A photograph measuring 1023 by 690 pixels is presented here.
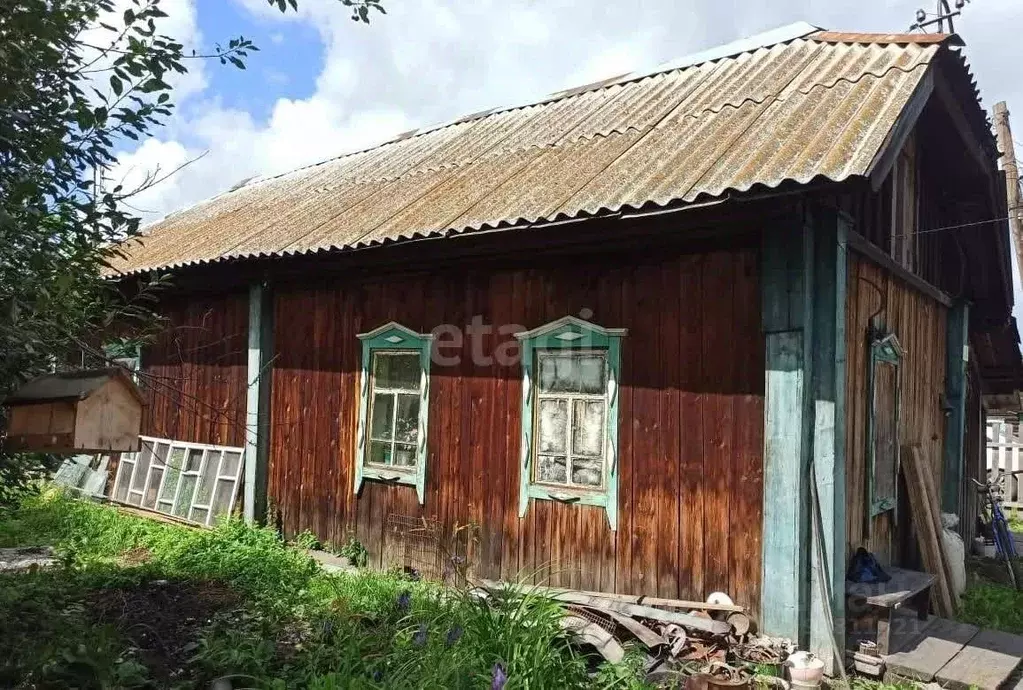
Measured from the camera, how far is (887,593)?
192 inches

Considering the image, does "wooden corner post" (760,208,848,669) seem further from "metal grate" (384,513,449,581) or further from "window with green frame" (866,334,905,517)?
"metal grate" (384,513,449,581)

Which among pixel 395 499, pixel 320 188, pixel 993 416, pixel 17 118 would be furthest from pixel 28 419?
pixel 993 416

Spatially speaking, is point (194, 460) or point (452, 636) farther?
point (194, 460)

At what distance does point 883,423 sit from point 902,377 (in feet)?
2.41

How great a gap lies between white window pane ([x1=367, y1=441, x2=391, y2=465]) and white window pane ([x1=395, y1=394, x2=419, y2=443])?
168mm

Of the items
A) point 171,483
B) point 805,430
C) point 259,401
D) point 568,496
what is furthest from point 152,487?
point 805,430

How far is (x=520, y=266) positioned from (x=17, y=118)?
12.9 ft

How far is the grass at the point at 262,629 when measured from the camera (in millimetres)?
3682

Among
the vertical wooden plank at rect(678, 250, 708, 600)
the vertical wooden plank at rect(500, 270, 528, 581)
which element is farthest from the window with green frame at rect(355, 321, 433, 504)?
the vertical wooden plank at rect(678, 250, 708, 600)

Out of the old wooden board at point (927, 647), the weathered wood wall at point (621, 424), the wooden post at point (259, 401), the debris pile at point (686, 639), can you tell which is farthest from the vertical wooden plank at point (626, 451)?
the wooden post at point (259, 401)

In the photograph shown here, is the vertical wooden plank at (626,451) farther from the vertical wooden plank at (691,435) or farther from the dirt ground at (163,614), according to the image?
the dirt ground at (163,614)

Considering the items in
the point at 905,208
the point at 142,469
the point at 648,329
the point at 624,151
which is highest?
the point at 624,151

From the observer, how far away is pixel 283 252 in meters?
7.15

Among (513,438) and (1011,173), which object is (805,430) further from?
(1011,173)
